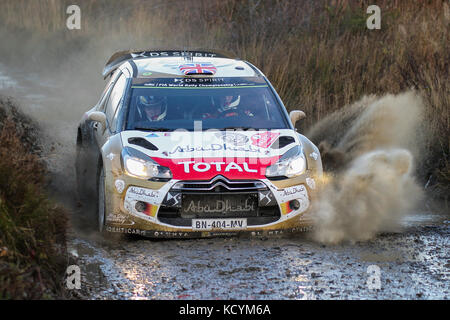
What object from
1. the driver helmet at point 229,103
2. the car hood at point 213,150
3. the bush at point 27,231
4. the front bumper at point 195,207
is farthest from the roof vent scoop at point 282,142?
the bush at point 27,231

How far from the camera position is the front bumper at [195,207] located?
25.0 feet

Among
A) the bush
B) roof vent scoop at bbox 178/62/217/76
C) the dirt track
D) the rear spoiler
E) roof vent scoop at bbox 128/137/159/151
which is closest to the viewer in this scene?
the bush

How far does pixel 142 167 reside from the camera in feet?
25.6

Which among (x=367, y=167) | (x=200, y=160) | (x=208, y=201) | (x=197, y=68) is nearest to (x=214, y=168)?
(x=200, y=160)

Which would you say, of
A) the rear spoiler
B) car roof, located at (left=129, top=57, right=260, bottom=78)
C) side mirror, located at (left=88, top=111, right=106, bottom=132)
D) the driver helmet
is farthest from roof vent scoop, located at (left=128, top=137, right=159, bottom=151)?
the rear spoiler

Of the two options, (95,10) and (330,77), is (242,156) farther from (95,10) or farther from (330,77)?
(95,10)

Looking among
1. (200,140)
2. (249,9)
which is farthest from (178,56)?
(249,9)

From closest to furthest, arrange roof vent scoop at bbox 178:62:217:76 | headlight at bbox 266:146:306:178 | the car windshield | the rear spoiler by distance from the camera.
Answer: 1. headlight at bbox 266:146:306:178
2. the car windshield
3. roof vent scoop at bbox 178:62:217:76
4. the rear spoiler

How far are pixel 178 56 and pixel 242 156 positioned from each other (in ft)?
8.54

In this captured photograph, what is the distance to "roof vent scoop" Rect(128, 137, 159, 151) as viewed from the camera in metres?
7.96

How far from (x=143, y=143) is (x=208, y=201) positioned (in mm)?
897

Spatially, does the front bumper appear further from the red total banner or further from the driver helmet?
the driver helmet

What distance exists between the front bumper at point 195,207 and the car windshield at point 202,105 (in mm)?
897

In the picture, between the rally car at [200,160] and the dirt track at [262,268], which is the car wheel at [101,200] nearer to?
the rally car at [200,160]
